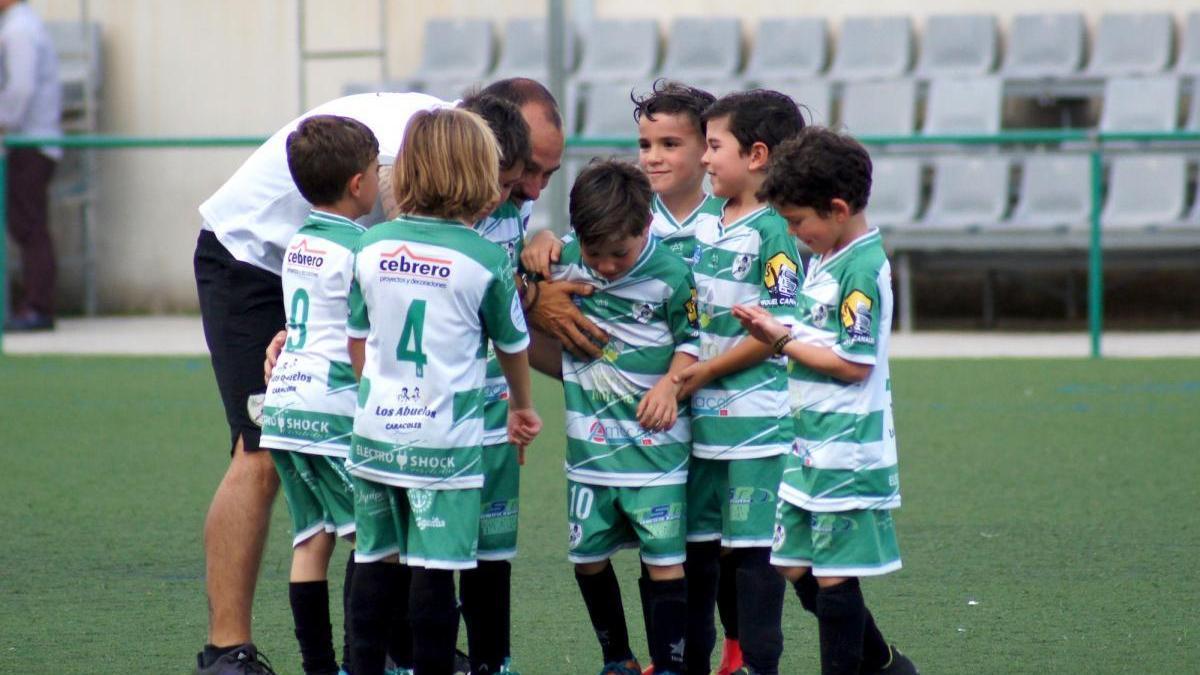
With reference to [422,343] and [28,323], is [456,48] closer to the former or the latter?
[28,323]

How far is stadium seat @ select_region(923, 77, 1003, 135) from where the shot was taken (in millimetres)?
11078

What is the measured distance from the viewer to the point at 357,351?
11.4 ft

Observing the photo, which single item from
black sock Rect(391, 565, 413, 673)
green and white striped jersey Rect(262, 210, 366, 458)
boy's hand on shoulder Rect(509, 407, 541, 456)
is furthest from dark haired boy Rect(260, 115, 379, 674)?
boy's hand on shoulder Rect(509, 407, 541, 456)

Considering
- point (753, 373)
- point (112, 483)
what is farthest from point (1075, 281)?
point (753, 373)

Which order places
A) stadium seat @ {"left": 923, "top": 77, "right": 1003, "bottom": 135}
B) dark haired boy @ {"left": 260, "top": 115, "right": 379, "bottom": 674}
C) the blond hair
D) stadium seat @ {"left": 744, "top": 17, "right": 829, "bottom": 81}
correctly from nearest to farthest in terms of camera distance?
1. the blond hair
2. dark haired boy @ {"left": 260, "top": 115, "right": 379, "bottom": 674}
3. stadium seat @ {"left": 923, "top": 77, "right": 1003, "bottom": 135}
4. stadium seat @ {"left": 744, "top": 17, "right": 829, "bottom": 81}

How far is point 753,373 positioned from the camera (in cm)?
383

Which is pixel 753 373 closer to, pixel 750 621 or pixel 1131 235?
pixel 750 621

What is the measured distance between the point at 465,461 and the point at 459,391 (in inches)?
5.7

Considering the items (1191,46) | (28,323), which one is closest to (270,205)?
(28,323)

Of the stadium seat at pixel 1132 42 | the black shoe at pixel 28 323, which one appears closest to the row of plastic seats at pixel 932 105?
the stadium seat at pixel 1132 42

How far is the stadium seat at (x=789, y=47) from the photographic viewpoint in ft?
38.7

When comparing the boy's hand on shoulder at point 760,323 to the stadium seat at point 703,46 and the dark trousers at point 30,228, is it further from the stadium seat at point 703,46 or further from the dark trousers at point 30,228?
the stadium seat at point 703,46

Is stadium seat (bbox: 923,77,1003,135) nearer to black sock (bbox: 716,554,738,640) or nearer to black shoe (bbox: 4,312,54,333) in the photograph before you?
black shoe (bbox: 4,312,54,333)

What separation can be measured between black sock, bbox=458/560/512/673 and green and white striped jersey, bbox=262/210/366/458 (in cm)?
43
